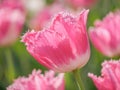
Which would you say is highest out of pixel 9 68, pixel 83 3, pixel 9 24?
pixel 83 3

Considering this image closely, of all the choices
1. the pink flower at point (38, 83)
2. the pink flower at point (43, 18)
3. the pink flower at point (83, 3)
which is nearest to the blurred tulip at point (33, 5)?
the pink flower at point (83, 3)

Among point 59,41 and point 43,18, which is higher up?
point 43,18

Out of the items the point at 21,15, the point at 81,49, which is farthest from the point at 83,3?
the point at 81,49

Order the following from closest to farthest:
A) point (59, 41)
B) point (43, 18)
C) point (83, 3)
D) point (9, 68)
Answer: point (59, 41) → point (9, 68) → point (43, 18) → point (83, 3)

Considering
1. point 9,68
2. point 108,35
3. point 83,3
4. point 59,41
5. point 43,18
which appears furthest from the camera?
point 83,3

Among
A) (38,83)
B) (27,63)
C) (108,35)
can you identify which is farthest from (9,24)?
(38,83)

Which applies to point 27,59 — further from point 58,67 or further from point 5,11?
point 58,67

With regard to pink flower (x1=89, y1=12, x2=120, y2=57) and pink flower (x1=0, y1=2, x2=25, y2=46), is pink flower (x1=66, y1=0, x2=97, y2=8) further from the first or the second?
A: pink flower (x1=89, y1=12, x2=120, y2=57)

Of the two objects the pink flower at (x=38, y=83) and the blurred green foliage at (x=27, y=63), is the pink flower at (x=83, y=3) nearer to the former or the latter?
the blurred green foliage at (x=27, y=63)

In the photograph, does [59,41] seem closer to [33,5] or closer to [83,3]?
[83,3]
